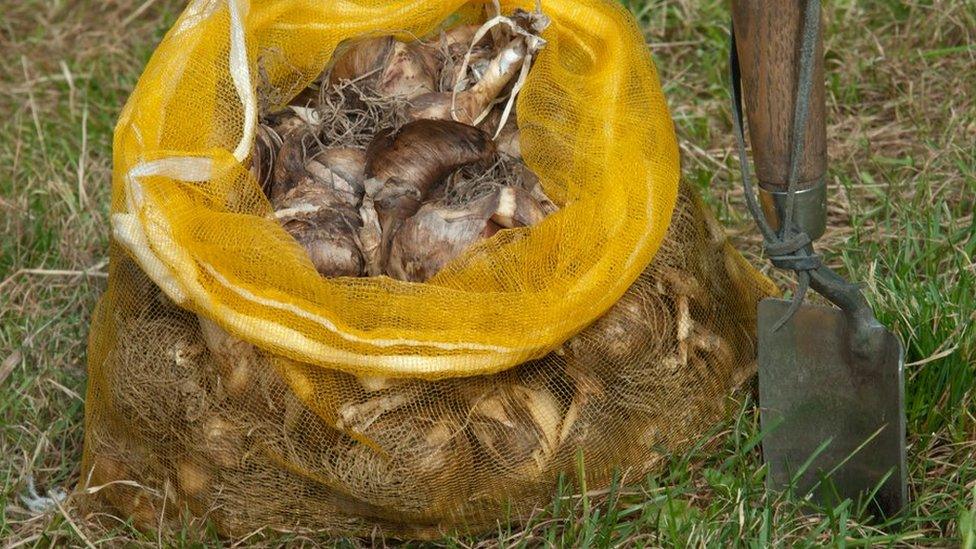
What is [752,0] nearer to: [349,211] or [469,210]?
[469,210]

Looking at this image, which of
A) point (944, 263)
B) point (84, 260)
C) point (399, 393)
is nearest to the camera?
point (399, 393)

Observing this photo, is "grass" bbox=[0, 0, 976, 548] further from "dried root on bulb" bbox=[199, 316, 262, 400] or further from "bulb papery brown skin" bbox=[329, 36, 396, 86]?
"bulb papery brown skin" bbox=[329, 36, 396, 86]

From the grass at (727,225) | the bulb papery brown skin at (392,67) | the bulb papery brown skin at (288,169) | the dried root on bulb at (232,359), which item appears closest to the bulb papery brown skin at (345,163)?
the bulb papery brown skin at (288,169)

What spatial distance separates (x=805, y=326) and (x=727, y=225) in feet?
2.14

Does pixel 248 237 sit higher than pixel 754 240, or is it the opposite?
pixel 248 237

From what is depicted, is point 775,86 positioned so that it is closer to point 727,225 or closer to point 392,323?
point 392,323

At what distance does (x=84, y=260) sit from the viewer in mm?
2244

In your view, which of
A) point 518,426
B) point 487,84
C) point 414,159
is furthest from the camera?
point 487,84

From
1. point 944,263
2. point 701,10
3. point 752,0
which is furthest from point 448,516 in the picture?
point 701,10

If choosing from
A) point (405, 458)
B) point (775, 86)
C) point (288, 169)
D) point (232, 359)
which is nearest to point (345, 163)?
point (288, 169)

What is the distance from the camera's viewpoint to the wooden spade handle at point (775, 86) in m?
1.34

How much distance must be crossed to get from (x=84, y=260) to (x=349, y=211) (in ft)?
2.76

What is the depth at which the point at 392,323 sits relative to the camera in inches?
54.8

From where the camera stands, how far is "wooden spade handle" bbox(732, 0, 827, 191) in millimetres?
1344
